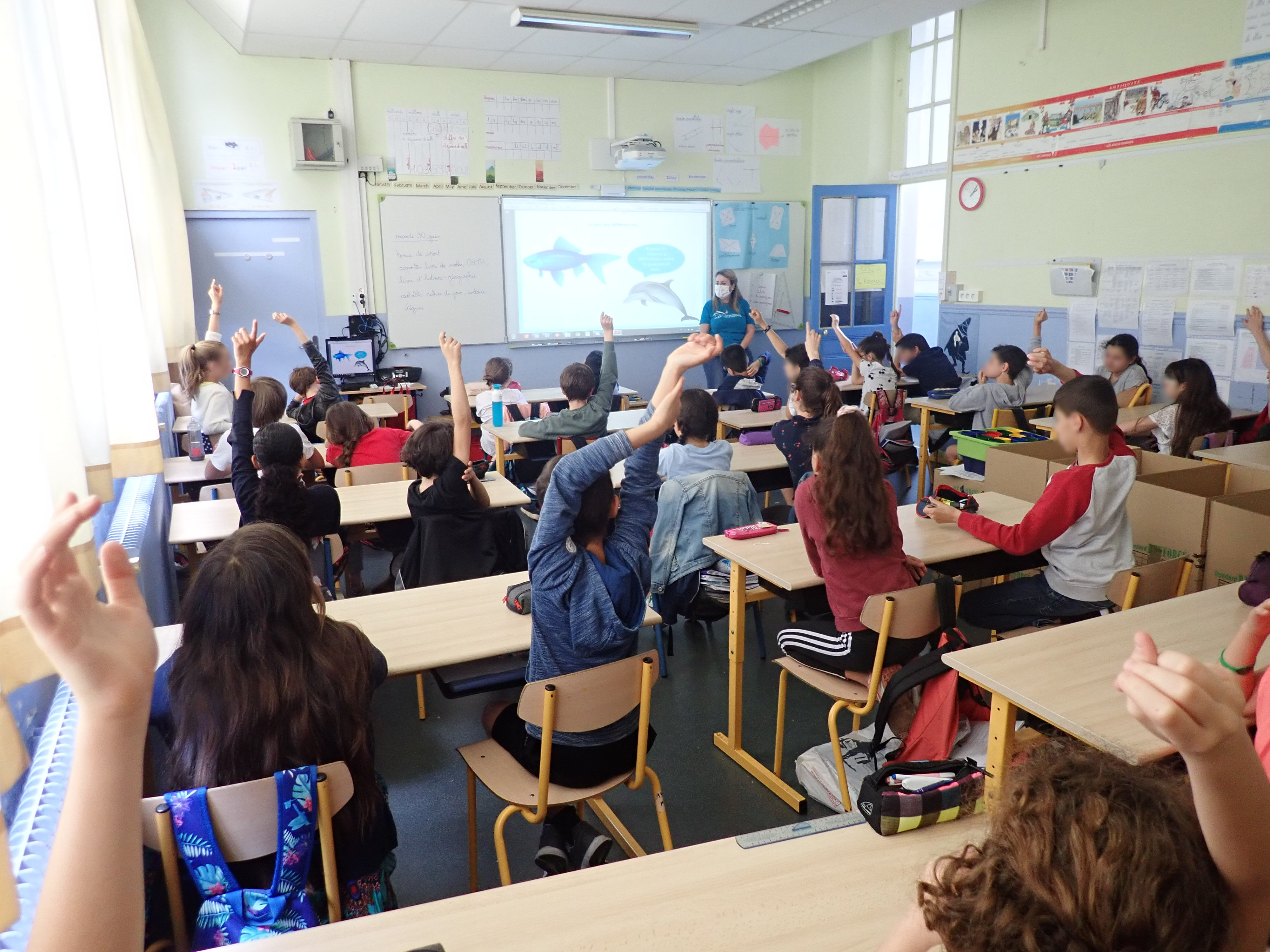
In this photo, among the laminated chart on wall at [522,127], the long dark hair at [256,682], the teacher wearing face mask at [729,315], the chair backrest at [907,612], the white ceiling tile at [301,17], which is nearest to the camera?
the long dark hair at [256,682]

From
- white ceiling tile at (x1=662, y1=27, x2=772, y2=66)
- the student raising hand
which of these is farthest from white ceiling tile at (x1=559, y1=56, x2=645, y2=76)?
the student raising hand

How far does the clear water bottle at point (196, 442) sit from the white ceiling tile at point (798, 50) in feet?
17.6

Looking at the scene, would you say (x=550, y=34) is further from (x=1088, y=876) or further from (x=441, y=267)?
(x=1088, y=876)

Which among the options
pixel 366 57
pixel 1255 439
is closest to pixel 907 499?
pixel 1255 439

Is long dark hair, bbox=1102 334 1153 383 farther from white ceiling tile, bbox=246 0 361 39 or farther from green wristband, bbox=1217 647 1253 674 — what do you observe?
white ceiling tile, bbox=246 0 361 39

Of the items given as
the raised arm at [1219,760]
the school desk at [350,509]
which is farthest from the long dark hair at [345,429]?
the raised arm at [1219,760]

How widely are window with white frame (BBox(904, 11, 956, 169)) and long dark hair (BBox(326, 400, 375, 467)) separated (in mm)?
5872

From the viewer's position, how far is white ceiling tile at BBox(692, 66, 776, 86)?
8430mm

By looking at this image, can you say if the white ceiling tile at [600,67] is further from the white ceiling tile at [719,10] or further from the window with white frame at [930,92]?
the window with white frame at [930,92]

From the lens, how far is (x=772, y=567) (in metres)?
2.94

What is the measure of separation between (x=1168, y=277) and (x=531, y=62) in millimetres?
5426

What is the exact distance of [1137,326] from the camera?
6.44m

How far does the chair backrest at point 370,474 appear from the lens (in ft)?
13.8

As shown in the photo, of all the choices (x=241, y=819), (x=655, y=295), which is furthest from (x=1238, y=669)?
(x=655, y=295)
